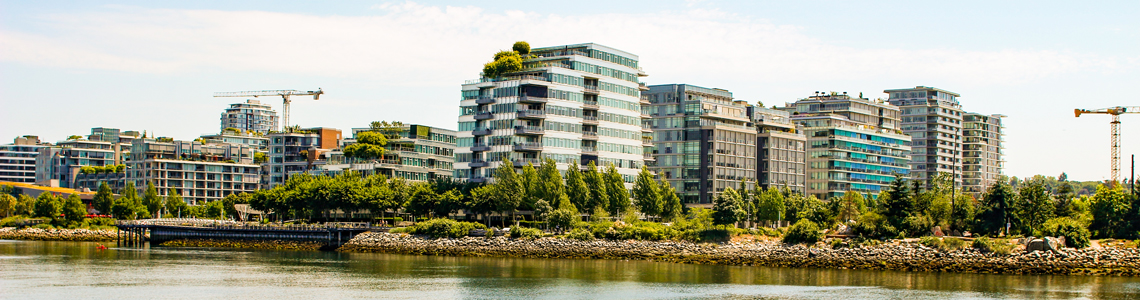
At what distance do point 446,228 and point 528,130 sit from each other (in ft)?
76.7

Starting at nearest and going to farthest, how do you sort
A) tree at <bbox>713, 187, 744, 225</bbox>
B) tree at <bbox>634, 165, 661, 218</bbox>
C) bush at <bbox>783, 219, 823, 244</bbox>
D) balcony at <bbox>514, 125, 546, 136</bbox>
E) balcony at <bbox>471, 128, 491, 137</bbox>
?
bush at <bbox>783, 219, 823, 244</bbox>, tree at <bbox>713, 187, 744, 225</bbox>, tree at <bbox>634, 165, 661, 218</bbox>, balcony at <bbox>514, 125, 546, 136</bbox>, balcony at <bbox>471, 128, 491, 137</bbox>

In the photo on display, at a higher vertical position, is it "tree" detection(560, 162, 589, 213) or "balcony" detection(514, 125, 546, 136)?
"balcony" detection(514, 125, 546, 136)

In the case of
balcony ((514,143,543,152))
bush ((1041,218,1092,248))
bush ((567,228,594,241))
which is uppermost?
balcony ((514,143,543,152))

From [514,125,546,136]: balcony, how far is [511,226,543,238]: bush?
2326 centimetres

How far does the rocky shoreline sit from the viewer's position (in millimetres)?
116688

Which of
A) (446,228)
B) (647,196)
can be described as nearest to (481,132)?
(446,228)

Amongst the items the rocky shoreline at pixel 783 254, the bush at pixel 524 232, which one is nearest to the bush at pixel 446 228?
the rocky shoreline at pixel 783 254

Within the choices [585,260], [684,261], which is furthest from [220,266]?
[684,261]

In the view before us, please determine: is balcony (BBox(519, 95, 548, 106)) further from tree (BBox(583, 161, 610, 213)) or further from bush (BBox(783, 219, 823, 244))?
bush (BBox(783, 219, 823, 244))

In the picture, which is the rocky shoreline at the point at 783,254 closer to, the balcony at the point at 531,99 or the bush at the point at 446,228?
the bush at the point at 446,228

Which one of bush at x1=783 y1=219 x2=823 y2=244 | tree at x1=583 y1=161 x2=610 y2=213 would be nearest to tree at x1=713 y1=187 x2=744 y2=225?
bush at x1=783 y1=219 x2=823 y2=244

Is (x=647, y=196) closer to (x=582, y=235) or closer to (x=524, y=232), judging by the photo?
(x=582, y=235)

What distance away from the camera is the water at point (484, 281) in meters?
95.8

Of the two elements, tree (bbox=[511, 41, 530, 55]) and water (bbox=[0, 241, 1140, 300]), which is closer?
water (bbox=[0, 241, 1140, 300])
